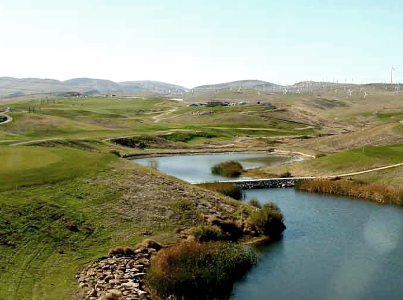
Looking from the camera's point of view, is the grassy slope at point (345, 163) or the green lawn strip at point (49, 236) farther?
the grassy slope at point (345, 163)

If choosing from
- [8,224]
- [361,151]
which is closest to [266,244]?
[8,224]

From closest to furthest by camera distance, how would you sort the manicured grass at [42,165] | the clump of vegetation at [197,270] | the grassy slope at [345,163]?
the clump of vegetation at [197,270], the manicured grass at [42,165], the grassy slope at [345,163]

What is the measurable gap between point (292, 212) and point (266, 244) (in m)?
13.0

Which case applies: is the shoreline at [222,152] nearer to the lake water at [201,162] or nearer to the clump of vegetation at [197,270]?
the lake water at [201,162]

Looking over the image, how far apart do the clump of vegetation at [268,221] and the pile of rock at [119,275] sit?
1126 centimetres

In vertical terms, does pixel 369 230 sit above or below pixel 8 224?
below

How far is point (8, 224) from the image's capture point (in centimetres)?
3856

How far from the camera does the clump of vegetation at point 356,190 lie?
60.2 m

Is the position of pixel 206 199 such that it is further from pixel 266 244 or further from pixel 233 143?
pixel 233 143

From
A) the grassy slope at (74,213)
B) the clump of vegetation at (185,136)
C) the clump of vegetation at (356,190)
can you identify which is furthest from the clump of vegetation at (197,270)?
the clump of vegetation at (185,136)

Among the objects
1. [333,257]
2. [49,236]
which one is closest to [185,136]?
[333,257]

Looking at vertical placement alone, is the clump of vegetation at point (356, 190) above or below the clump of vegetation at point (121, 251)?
below

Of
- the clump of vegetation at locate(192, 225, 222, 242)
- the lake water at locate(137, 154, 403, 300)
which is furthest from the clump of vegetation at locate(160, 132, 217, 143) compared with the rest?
the clump of vegetation at locate(192, 225, 222, 242)

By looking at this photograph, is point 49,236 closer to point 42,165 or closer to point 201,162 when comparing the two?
point 42,165
